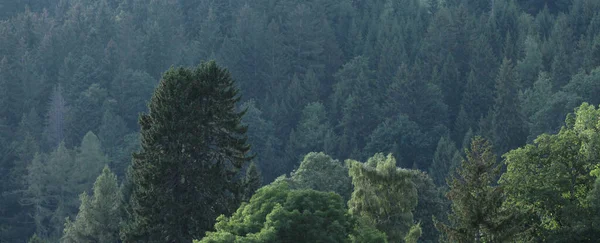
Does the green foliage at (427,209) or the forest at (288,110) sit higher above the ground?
the forest at (288,110)

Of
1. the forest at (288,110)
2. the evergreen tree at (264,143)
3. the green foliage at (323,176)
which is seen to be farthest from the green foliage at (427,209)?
the evergreen tree at (264,143)

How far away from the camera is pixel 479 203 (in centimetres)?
4856

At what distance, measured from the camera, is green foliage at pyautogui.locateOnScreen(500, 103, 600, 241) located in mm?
53281

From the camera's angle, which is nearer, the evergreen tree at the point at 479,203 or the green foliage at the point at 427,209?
the evergreen tree at the point at 479,203

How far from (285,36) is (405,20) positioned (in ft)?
67.1

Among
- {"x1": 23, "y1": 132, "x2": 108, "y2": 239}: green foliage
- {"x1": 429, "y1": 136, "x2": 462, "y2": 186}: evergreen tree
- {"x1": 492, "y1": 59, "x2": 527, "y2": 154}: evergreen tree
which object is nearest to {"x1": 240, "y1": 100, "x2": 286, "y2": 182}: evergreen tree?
{"x1": 23, "y1": 132, "x2": 108, "y2": 239}: green foliage

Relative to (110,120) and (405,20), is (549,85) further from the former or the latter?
(110,120)

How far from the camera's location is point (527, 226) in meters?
53.9

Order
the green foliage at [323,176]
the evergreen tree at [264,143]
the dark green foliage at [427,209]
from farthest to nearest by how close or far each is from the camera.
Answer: the evergreen tree at [264,143] → the dark green foliage at [427,209] → the green foliage at [323,176]

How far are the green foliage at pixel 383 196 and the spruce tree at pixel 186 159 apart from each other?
34.3 ft

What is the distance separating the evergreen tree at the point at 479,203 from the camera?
48.5 m

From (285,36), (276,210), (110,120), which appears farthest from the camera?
(285,36)

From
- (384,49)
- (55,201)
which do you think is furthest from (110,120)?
(384,49)

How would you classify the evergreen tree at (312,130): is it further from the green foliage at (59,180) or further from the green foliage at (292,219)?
the green foliage at (292,219)
